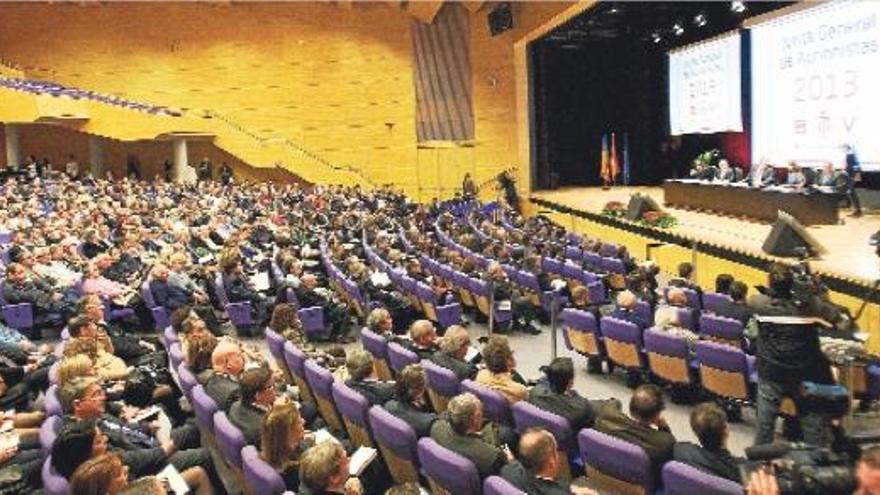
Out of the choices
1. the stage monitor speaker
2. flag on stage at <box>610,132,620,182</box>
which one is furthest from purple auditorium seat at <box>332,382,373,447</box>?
flag on stage at <box>610,132,620,182</box>

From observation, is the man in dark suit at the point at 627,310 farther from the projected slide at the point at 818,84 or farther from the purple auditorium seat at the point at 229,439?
the projected slide at the point at 818,84

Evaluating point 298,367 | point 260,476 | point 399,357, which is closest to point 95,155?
point 298,367

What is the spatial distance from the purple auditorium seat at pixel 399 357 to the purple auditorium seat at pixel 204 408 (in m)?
1.23

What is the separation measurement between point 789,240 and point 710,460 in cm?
664

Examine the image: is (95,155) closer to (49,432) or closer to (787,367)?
(49,432)

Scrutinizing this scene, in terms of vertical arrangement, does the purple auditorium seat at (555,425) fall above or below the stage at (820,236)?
below

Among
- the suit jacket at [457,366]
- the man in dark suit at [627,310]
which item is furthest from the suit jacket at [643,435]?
the man in dark suit at [627,310]

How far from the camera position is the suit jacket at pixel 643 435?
3.62 meters

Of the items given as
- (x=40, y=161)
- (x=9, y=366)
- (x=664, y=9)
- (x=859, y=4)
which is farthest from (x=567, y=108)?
(x=9, y=366)

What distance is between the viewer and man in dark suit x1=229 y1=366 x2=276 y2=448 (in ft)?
13.3

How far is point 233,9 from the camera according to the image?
2425cm

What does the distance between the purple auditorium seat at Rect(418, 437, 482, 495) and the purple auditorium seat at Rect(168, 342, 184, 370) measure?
7.42ft

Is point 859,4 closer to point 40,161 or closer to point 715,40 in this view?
point 715,40

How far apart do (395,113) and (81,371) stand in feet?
68.5
